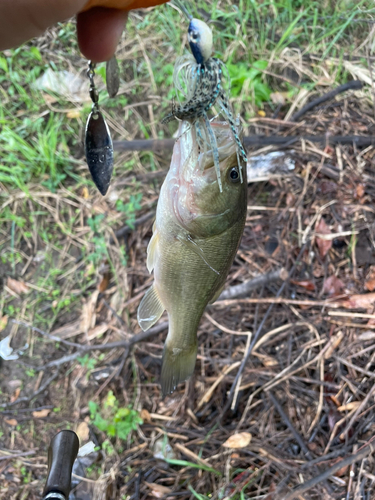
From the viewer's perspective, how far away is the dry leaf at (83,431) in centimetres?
280

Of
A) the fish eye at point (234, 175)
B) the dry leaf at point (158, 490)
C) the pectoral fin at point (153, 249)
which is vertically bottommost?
the dry leaf at point (158, 490)

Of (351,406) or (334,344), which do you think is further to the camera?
(334,344)

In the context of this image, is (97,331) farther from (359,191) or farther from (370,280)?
(359,191)

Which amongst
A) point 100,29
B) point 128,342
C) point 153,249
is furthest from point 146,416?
point 100,29

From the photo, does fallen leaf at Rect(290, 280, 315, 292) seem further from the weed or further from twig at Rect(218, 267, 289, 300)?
the weed

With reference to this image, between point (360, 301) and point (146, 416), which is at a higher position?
point (360, 301)

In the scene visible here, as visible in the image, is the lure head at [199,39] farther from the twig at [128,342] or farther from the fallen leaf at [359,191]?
the fallen leaf at [359,191]

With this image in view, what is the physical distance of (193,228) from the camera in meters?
1.63

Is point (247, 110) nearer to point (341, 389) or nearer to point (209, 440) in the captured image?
point (341, 389)

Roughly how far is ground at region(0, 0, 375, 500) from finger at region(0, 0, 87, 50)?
6.17 feet

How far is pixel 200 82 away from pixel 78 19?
2.27 feet

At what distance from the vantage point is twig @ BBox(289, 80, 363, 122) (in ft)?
10.3

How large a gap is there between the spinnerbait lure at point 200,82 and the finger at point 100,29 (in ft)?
1.27

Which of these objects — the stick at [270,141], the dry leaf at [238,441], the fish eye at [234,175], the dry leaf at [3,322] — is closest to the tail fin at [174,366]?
the dry leaf at [238,441]
